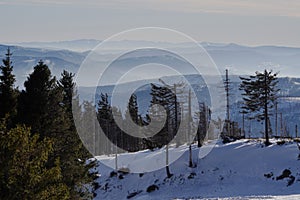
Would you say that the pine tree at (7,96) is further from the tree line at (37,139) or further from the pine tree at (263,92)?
the pine tree at (263,92)

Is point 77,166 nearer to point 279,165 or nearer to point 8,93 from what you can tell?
point 8,93

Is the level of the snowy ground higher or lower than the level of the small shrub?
higher

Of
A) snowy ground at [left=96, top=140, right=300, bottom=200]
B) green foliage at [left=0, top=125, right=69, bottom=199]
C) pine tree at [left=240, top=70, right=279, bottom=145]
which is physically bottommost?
snowy ground at [left=96, top=140, right=300, bottom=200]

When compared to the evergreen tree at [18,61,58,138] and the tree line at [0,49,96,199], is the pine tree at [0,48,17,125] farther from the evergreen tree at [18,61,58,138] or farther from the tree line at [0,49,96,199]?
the evergreen tree at [18,61,58,138]

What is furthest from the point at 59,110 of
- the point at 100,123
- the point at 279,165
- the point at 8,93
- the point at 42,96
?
the point at 100,123

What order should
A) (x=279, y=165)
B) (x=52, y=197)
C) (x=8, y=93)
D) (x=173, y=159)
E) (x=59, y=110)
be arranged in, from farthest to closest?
(x=173, y=159) < (x=279, y=165) < (x=59, y=110) < (x=8, y=93) < (x=52, y=197)

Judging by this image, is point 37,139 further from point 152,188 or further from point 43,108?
point 152,188

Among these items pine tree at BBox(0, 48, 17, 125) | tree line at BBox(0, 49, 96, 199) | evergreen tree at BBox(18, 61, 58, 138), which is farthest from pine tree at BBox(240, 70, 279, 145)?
pine tree at BBox(0, 48, 17, 125)

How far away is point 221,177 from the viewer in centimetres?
5550

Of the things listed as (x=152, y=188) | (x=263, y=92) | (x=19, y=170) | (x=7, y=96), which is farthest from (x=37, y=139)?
(x=263, y=92)

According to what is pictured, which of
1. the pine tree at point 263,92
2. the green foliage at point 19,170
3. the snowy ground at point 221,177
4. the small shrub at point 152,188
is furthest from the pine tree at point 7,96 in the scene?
the pine tree at point 263,92

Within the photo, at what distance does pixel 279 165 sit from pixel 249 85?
1344cm

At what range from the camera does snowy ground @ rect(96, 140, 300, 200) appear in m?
50.5

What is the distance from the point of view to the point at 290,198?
33906mm
